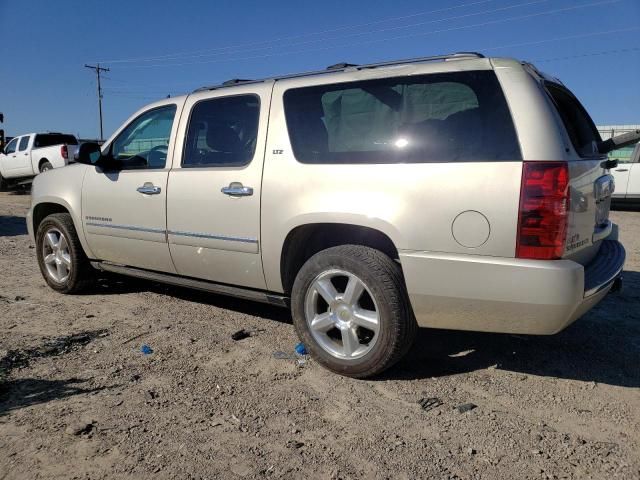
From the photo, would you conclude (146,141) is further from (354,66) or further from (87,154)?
(354,66)

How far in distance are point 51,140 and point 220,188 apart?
1701 centimetres

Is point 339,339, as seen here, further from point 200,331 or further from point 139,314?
point 139,314

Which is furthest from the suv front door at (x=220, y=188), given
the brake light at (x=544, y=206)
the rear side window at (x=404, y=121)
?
the brake light at (x=544, y=206)

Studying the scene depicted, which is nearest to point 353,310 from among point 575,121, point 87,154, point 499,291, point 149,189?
point 499,291

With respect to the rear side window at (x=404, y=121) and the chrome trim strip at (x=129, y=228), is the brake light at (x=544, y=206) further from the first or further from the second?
the chrome trim strip at (x=129, y=228)

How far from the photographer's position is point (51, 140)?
59.4ft

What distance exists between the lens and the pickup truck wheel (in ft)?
10.1

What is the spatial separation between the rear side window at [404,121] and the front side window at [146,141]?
1305 mm

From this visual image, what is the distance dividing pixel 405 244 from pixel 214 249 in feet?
5.19

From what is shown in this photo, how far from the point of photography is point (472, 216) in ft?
9.02

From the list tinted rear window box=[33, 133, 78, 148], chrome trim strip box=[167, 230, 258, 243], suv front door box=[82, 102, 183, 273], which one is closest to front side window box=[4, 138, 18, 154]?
tinted rear window box=[33, 133, 78, 148]

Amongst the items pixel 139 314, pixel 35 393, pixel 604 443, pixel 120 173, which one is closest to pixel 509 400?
pixel 604 443

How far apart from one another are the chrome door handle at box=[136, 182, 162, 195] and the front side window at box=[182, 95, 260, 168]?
309mm

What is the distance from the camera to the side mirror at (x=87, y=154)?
4.61m
